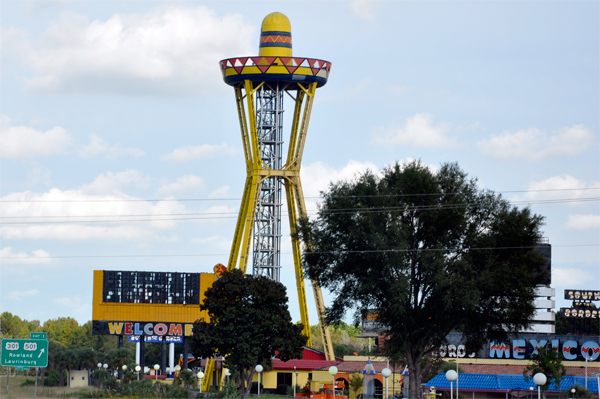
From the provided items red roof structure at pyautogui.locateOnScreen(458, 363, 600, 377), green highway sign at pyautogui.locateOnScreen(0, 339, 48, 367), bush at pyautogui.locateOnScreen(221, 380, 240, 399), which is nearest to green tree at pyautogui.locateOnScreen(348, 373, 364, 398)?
red roof structure at pyautogui.locateOnScreen(458, 363, 600, 377)

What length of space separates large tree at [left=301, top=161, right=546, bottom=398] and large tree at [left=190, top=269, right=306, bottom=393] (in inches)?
353

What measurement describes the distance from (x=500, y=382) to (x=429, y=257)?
28234 mm

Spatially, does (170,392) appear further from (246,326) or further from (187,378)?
(187,378)

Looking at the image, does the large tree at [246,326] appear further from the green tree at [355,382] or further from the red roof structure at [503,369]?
the red roof structure at [503,369]

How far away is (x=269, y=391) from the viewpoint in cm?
7075

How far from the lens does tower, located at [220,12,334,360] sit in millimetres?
73625

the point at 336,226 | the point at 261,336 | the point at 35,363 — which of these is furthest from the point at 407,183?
the point at 35,363

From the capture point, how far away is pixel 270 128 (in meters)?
76.1

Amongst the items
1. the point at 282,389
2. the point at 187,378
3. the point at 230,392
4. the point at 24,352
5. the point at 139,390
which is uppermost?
the point at 24,352

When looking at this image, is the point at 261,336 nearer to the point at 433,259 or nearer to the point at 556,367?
the point at 433,259

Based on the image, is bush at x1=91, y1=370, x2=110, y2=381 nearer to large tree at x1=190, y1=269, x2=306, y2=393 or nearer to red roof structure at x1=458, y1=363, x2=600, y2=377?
large tree at x1=190, y1=269, x2=306, y2=393

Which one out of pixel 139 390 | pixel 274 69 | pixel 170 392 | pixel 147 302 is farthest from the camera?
pixel 147 302

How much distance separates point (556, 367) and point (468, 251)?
2372cm

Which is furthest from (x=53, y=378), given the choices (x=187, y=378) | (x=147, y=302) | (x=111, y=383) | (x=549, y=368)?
(x=549, y=368)
